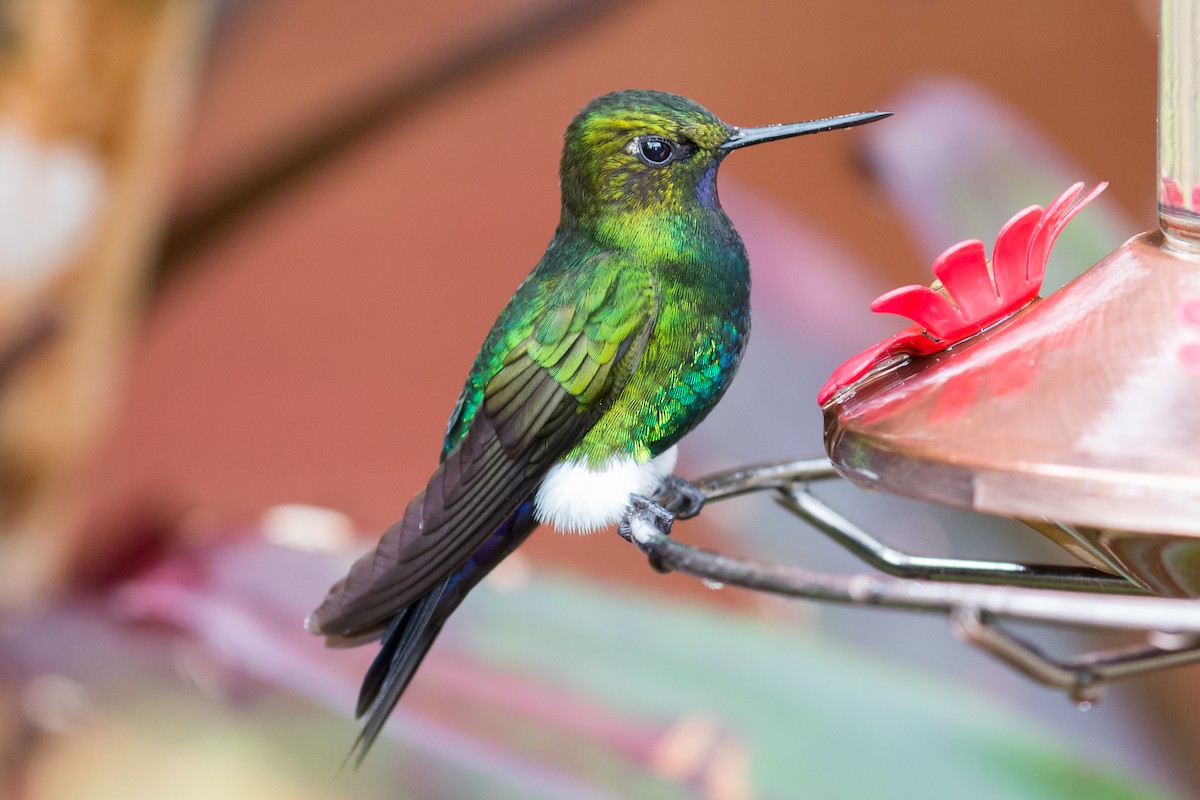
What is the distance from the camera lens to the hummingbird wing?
441 mm

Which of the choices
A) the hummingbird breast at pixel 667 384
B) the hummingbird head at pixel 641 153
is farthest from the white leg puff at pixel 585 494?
the hummingbird head at pixel 641 153

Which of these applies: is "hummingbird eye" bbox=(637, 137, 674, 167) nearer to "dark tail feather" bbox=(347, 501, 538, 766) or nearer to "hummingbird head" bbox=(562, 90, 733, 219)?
"hummingbird head" bbox=(562, 90, 733, 219)

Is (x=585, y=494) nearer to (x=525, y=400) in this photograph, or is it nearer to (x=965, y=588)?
(x=525, y=400)

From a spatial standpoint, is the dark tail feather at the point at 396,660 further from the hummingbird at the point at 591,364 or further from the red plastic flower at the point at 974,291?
the red plastic flower at the point at 974,291

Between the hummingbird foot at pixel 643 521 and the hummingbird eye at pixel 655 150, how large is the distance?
14cm

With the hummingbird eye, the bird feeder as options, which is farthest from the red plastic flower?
the hummingbird eye

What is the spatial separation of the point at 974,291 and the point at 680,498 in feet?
0.51

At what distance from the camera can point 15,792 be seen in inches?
60.2

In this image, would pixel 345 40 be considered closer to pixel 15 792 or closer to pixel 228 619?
pixel 228 619

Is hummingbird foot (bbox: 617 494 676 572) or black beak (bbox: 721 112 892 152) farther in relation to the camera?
hummingbird foot (bbox: 617 494 676 572)

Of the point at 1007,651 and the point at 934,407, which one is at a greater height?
the point at 934,407

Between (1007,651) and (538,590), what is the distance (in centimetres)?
75

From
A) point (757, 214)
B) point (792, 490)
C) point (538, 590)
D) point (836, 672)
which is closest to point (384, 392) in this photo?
point (538, 590)

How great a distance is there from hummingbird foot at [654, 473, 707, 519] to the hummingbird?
44mm
